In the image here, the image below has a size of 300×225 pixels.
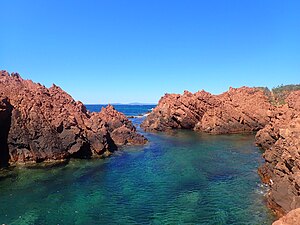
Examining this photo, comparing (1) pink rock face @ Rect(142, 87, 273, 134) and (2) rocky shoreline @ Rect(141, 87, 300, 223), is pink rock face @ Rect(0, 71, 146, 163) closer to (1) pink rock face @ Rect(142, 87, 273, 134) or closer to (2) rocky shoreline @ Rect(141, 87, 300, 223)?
(2) rocky shoreline @ Rect(141, 87, 300, 223)

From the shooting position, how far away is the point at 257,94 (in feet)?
306

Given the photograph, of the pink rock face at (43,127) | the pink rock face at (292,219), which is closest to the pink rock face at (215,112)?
the pink rock face at (43,127)

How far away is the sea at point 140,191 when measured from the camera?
2569cm

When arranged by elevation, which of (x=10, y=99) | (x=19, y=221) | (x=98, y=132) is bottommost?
(x=19, y=221)

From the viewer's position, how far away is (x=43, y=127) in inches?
1842

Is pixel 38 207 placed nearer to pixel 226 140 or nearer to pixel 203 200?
pixel 203 200

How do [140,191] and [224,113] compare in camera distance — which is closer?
[140,191]

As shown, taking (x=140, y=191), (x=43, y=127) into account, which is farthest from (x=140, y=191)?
(x=43, y=127)

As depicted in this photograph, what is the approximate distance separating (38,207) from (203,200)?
55.5 ft

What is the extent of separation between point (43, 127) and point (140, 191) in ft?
75.5

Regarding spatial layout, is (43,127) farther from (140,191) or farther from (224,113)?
(224,113)

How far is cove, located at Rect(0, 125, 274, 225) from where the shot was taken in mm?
25719

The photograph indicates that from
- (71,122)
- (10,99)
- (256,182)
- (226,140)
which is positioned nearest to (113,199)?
(256,182)

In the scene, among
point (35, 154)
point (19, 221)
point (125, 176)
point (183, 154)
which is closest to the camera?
point (19, 221)
